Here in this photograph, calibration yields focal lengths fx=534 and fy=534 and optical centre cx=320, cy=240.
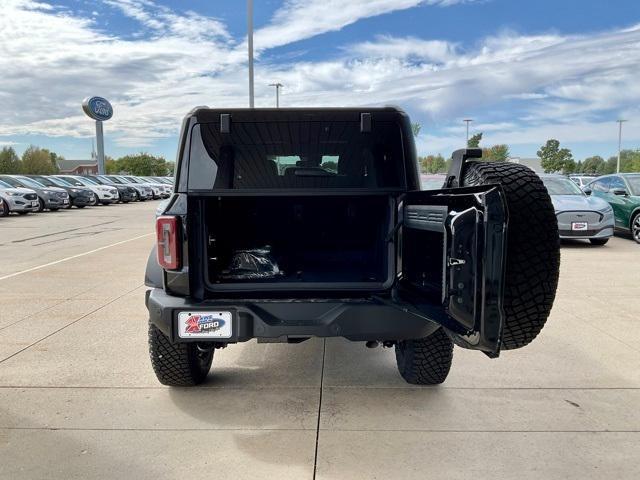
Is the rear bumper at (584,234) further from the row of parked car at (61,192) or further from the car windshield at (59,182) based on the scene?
the car windshield at (59,182)

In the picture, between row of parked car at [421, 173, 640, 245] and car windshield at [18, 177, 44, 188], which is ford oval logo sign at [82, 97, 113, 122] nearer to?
car windshield at [18, 177, 44, 188]

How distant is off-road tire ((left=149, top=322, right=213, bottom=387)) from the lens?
353 centimetres

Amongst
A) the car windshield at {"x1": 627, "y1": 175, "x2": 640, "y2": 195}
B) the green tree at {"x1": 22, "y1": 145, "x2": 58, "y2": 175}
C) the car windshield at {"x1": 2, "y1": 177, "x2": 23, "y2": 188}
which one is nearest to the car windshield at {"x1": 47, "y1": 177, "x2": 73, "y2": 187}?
the car windshield at {"x1": 2, "y1": 177, "x2": 23, "y2": 188}

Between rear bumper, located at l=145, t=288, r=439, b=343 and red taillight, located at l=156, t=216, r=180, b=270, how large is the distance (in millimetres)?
248

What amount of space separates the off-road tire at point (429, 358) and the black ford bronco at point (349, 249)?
0.03 ft

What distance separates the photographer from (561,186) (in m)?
11.7

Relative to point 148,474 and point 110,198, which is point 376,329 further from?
point 110,198

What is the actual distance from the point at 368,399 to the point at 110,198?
25.7 m

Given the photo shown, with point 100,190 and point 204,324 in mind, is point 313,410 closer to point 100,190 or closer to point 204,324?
point 204,324

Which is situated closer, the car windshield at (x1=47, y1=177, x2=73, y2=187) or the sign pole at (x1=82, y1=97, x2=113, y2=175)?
the car windshield at (x1=47, y1=177, x2=73, y2=187)

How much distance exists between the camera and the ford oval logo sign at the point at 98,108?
41438 millimetres

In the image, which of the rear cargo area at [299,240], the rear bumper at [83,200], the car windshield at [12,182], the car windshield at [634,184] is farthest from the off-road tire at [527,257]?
the rear bumper at [83,200]

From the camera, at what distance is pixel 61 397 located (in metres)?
3.59

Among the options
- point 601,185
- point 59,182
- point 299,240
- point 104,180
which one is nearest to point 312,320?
point 299,240
